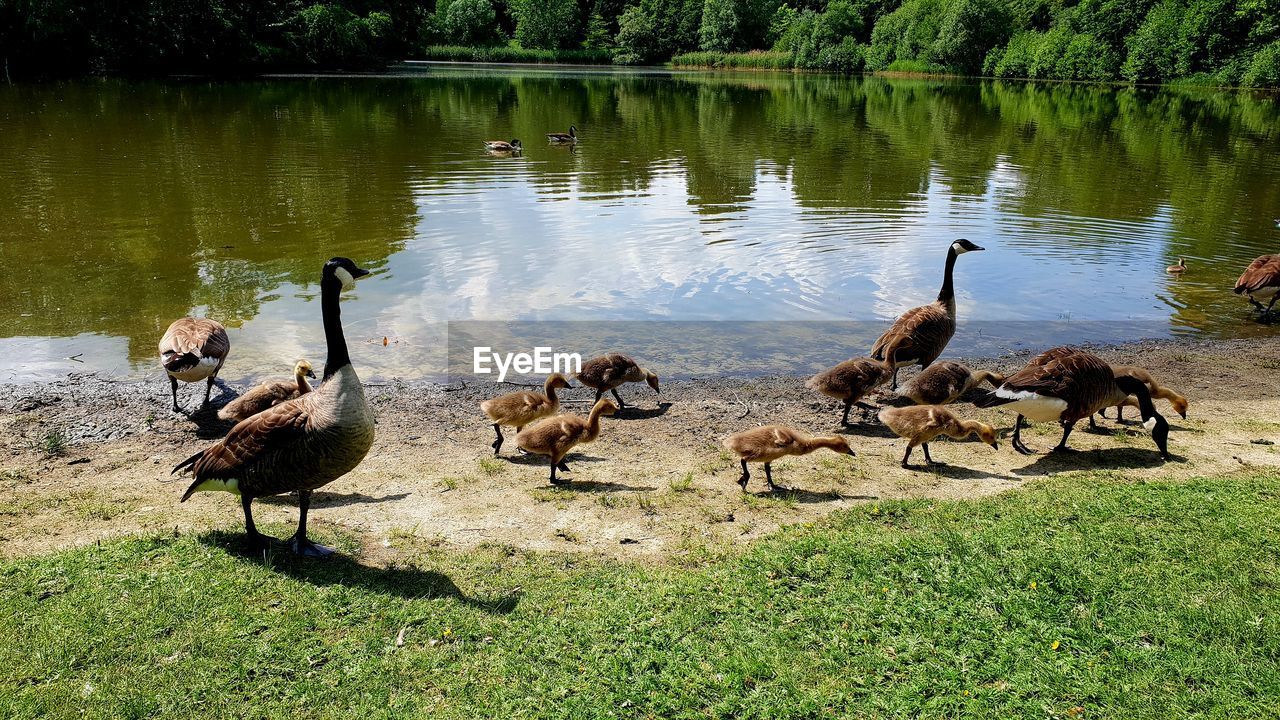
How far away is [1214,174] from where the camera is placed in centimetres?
3117

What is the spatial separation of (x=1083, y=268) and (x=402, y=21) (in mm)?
102118

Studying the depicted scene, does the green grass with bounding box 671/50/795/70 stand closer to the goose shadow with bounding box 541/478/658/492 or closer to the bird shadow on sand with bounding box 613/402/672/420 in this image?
the bird shadow on sand with bounding box 613/402/672/420

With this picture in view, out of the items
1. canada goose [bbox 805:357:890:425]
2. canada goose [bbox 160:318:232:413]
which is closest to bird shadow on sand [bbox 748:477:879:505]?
canada goose [bbox 805:357:890:425]

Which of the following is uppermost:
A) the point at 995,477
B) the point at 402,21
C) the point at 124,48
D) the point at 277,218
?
the point at 402,21

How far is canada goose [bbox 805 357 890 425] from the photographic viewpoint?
1055cm

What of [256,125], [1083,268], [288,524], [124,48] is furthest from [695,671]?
[124,48]

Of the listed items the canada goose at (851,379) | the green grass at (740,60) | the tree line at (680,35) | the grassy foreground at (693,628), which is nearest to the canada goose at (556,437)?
the grassy foreground at (693,628)

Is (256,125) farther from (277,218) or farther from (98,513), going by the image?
(98,513)

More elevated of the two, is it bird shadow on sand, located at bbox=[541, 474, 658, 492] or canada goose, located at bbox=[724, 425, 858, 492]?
canada goose, located at bbox=[724, 425, 858, 492]

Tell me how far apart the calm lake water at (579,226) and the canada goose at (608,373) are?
7.71 ft

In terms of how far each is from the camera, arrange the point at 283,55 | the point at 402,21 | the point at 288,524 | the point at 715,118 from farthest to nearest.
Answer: the point at 402,21 → the point at 283,55 → the point at 715,118 → the point at 288,524

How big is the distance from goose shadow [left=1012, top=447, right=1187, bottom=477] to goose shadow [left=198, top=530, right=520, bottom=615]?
20.0ft

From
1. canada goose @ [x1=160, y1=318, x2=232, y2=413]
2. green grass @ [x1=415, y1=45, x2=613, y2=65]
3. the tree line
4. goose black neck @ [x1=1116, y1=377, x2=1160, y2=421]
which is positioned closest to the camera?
goose black neck @ [x1=1116, y1=377, x2=1160, y2=421]

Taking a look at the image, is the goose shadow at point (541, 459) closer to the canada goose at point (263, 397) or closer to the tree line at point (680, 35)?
the canada goose at point (263, 397)
